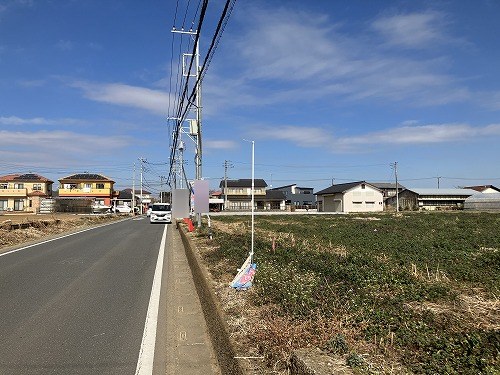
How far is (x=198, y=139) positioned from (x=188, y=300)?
1442cm

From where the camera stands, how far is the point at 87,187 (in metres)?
80.2

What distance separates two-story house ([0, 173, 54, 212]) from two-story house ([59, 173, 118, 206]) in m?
2.66

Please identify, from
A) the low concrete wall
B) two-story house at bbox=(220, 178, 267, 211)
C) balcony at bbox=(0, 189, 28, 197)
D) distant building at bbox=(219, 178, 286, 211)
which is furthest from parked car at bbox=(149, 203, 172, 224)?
distant building at bbox=(219, 178, 286, 211)

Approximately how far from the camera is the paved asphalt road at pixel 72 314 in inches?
171

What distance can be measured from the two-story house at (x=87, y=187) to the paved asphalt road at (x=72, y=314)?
72.5 m

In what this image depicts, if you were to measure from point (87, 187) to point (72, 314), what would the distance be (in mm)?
79733

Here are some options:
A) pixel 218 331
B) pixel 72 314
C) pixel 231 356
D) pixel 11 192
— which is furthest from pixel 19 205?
pixel 231 356

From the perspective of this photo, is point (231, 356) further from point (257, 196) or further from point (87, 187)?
point (257, 196)

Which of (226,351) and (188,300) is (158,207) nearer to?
(188,300)

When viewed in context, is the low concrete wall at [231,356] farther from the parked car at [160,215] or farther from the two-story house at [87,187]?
the two-story house at [87,187]

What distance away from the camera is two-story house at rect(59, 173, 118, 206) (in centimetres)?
7962

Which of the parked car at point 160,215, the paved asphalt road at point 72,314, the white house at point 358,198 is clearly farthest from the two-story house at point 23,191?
the paved asphalt road at point 72,314

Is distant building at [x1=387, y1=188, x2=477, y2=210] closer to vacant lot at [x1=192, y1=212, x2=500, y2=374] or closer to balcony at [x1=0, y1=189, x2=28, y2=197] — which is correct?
balcony at [x1=0, y1=189, x2=28, y2=197]

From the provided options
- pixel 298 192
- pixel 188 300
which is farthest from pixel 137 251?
pixel 298 192
